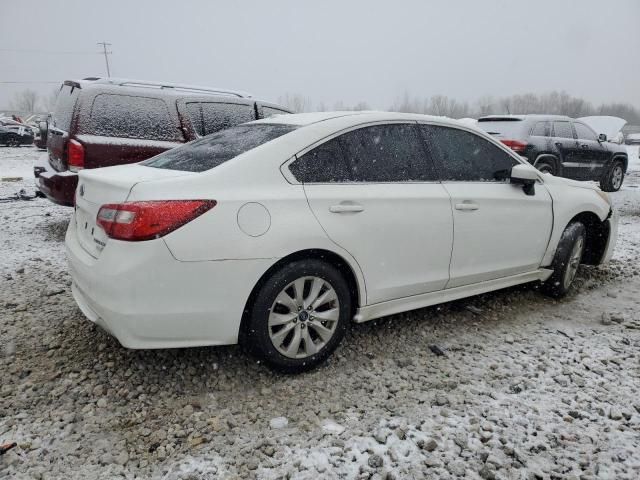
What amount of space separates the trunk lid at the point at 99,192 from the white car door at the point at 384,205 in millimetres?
800

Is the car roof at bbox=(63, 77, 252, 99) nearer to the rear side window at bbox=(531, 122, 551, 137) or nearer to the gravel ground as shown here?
the gravel ground

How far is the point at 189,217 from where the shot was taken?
2.43 metres

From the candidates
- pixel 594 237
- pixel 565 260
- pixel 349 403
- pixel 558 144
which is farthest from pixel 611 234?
pixel 558 144

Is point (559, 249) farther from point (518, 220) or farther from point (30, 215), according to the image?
point (30, 215)

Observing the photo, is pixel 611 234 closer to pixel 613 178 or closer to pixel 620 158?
pixel 613 178

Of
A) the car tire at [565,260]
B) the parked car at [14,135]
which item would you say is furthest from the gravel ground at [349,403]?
the parked car at [14,135]

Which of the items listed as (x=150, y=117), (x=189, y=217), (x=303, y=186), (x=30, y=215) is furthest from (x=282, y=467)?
(x=30, y=215)

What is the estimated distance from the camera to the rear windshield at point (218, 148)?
289 cm

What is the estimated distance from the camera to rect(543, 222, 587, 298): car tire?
4129mm

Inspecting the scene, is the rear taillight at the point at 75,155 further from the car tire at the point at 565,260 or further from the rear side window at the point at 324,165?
the car tire at the point at 565,260

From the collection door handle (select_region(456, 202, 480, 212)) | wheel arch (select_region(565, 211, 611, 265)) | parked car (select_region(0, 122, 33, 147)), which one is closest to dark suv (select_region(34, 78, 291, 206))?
door handle (select_region(456, 202, 480, 212))

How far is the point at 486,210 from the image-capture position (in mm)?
3502

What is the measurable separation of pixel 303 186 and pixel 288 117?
3.13 ft

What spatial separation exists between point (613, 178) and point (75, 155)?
454 inches
